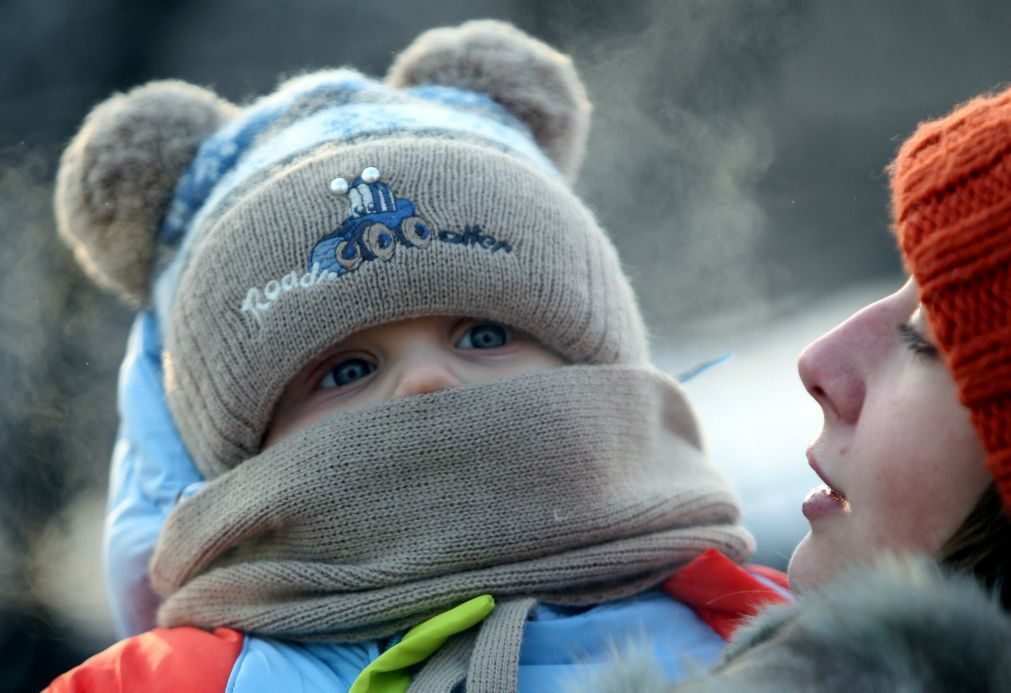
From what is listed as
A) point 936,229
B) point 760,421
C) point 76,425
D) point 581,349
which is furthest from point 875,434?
point 76,425

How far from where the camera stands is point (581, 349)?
4.85 ft

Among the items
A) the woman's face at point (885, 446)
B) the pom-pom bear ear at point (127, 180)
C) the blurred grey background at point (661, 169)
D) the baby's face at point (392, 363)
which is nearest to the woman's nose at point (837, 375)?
the woman's face at point (885, 446)

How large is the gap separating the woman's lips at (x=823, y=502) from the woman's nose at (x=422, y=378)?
446 mm

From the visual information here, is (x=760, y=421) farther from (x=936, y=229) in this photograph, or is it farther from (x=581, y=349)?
(x=936, y=229)

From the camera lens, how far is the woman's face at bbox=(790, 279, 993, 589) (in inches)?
36.7

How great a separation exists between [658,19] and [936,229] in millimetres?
1765

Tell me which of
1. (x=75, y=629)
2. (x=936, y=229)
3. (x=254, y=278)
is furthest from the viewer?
(x=75, y=629)

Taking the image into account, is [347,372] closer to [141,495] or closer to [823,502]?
[141,495]

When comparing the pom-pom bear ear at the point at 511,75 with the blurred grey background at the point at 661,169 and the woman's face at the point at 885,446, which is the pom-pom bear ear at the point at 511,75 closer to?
the blurred grey background at the point at 661,169

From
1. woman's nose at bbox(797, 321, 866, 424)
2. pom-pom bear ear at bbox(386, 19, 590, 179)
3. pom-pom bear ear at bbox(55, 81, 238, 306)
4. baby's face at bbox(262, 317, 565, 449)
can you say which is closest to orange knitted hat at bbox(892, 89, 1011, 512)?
woman's nose at bbox(797, 321, 866, 424)

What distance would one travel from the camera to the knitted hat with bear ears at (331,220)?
Answer: 141 cm

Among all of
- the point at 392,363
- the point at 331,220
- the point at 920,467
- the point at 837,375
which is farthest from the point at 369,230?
the point at 920,467

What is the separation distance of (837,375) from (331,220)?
64 cm

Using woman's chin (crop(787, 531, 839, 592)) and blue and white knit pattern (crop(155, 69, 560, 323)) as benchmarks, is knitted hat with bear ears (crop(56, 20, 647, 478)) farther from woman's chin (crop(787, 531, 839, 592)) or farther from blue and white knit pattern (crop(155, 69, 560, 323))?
woman's chin (crop(787, 531, 839, 592))
